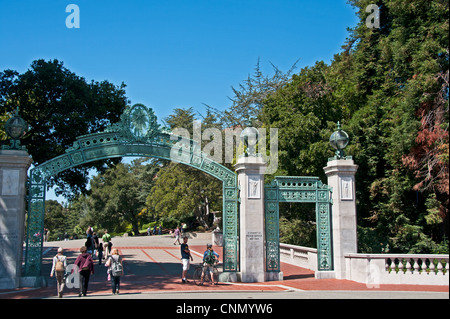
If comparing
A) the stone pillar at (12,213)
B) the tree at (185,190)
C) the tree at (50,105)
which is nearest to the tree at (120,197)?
the tree at (185,190)

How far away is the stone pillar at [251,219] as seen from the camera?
43.5ft

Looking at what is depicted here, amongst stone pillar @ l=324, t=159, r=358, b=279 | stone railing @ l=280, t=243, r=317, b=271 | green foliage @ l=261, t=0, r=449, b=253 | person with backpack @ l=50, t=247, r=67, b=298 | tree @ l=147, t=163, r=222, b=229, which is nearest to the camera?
person with backpack @ l=50, t=247, r=67, b=298

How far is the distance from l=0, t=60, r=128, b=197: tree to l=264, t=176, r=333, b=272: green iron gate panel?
9118mm

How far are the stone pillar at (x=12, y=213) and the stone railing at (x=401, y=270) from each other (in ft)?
34.5

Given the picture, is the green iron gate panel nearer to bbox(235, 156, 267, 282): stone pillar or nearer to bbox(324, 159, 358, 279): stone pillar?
bbox(324, 159, 358, 279): stone pillar

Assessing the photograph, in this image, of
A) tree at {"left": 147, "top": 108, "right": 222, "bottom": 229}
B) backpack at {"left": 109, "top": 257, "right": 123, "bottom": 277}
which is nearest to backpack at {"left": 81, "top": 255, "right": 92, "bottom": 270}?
backpack at {"left": 109, "top": 257, "right": 123, "bottom": 277}

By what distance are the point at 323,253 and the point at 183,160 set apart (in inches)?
226

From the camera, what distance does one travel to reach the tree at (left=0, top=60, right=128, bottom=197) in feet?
57.6

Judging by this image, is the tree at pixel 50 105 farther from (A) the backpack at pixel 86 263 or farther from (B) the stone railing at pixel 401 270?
(B) the stone railing at pixel 401 270

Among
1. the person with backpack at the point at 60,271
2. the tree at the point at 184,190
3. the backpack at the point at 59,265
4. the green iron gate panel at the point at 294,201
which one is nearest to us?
the person with backpack at the point at 60,271

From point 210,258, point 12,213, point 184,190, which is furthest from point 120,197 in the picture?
point 210,258

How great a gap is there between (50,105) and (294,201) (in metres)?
11.3

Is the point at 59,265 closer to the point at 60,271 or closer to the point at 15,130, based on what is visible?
the point at 60,271

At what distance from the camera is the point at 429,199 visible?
18.3 m
